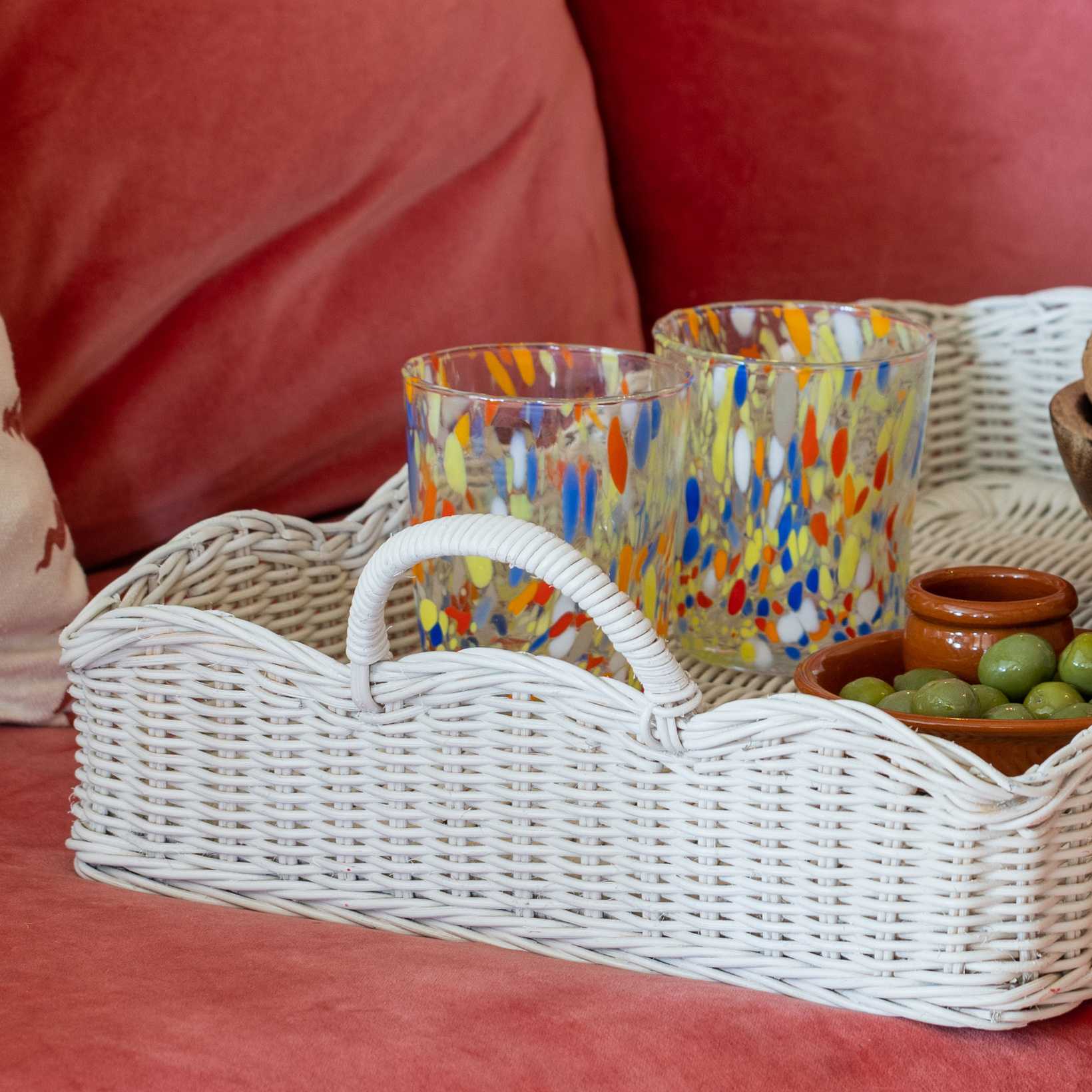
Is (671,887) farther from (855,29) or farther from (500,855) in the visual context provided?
(855,29)

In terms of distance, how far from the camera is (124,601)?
682 millimetres

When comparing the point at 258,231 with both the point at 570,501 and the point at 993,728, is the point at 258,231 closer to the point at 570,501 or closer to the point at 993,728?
the point at 570,501

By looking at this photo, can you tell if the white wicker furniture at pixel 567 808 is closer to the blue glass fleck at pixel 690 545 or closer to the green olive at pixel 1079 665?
the green olive at pixel 1079 665

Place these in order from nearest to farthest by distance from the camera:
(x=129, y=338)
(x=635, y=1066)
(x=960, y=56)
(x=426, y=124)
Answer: (x=635, y=1066) < (x=129, y=338) < (x=426, y=124) < (x=960, y=56)

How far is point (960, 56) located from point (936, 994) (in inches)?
36.1

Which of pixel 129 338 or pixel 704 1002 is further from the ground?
pixel 129 338

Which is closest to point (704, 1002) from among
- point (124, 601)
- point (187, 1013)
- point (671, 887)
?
point (671, 887)

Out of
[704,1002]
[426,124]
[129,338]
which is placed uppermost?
[426,124]

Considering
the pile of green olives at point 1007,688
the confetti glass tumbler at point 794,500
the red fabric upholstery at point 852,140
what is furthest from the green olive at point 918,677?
the red fabric upholstery at point 852,140

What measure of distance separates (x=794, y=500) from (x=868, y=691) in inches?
Result: 6.2

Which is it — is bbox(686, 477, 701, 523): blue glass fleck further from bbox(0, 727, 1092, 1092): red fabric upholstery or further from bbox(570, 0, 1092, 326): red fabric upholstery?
bbox(570, 0, 1092, 326): red fabric upholstery

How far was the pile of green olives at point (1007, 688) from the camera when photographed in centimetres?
60

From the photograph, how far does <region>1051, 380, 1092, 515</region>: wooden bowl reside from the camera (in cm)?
75

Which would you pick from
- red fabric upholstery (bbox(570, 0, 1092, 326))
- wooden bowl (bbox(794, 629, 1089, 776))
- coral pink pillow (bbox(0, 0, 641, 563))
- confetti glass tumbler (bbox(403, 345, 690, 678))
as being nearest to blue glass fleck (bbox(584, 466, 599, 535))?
confetti glass tumbler (bbox(403, 345, 690, 678))
